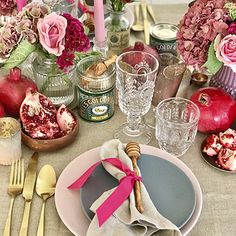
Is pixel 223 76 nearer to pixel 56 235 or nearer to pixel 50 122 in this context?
pixel 50 122

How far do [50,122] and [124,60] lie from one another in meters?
0.23

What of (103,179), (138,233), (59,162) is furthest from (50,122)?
(138,233)

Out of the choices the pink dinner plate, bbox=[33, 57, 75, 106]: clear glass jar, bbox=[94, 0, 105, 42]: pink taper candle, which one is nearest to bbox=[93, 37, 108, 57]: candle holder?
bbox=[94, 0, 105, 42]: pink taper candle

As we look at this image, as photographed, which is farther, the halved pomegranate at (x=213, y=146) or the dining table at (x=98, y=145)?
the halved pomegranate at (x=213, y=146)

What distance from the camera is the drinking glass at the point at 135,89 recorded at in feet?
3.78

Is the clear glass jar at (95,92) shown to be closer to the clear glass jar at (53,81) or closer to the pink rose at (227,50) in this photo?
the clear glass jar at (53,81)

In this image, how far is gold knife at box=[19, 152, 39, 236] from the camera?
3.14 ft

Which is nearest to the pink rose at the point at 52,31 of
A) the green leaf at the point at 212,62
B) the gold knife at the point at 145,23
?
the green leaf at the point at 212,62

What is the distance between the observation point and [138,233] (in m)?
0.89

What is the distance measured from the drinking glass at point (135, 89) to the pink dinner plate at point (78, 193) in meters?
0.10

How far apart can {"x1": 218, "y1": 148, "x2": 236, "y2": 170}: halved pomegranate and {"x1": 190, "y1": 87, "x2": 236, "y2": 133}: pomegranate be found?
0.09 m

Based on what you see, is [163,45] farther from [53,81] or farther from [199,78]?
[53,81]

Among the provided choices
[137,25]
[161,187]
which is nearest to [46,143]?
[161,187]

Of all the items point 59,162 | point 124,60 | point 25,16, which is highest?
point 25,16
